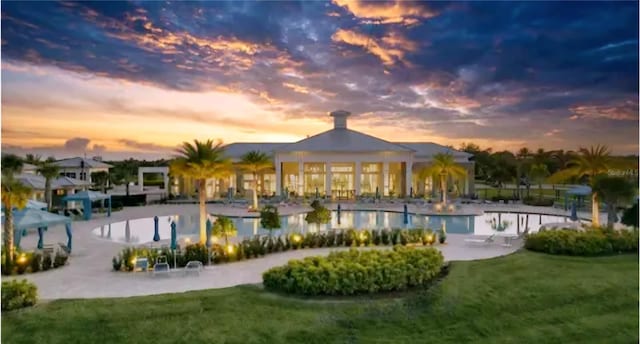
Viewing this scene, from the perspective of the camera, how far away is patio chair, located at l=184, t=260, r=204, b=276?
12.3 metres

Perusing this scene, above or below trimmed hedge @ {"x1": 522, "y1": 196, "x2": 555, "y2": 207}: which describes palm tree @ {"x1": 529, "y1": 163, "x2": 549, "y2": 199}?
above

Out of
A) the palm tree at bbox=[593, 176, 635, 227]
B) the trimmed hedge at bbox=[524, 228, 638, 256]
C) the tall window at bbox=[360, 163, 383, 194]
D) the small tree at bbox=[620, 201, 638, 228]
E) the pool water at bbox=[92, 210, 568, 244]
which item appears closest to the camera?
the trimmed hedge at bbox=[524, 228, 638, 256]

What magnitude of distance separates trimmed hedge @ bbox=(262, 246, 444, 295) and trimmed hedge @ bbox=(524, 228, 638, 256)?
5.75 meters

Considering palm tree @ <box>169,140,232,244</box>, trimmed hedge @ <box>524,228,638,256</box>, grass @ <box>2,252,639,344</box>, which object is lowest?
grass @ <box>2,252,639,344</box>

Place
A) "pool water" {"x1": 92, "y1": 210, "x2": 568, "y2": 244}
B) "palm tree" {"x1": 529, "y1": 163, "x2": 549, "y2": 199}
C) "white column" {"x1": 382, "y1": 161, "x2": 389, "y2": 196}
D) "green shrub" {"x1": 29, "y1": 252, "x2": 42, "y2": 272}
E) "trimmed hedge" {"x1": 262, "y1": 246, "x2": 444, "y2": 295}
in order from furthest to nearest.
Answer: "white column" {"x1": 382, "y1": 161, "x2": 389, "y2": 196}
"palm tree" {"x1": 529, "y1": 163, "x2": 549, "y2": 199}
"pool water" {"x1": 92, "y1": 210, "x2": 568, "y2": 244}
"green shrub" {"x1": 29, "y1": 252, "x2": 42, "y2": 272}
"trimmed hedge" {"x1": 262, "y1": 246, "x2": 444, "y2": 295}

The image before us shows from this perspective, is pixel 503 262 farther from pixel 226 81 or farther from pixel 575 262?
pixel 226 81

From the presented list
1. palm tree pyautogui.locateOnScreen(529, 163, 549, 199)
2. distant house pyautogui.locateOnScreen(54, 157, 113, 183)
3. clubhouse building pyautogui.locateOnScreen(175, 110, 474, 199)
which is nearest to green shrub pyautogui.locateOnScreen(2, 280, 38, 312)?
clubhouse building pyautogui.locateOnScreen(175, 110, 474, 199)

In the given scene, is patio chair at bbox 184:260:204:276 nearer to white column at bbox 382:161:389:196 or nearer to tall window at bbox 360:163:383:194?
white column at bbox 382:161:389:196

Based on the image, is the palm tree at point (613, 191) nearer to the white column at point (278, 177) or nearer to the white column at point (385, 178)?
the white column at point (385, 178)

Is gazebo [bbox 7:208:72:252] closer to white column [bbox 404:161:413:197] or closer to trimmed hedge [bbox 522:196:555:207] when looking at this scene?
white column [bbox 404:161:413:197]

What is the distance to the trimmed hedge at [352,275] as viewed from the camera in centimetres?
981

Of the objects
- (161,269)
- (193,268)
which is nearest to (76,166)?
(161,269)

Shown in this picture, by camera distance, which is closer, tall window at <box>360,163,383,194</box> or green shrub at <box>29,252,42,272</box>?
green shrub at <box>29,252,42,272</box>

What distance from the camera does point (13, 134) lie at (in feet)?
59.6
